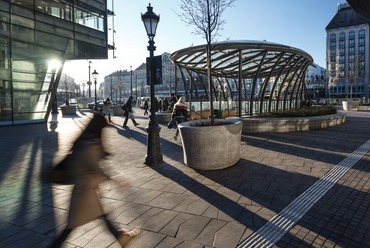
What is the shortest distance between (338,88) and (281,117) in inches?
3519

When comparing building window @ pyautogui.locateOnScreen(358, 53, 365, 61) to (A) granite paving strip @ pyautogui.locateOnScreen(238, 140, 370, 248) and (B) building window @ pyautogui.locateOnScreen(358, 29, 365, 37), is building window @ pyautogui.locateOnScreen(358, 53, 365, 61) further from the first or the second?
(A) granite paving strip @ pyautogui.locateOnScreen(238, 140, 370, 248)

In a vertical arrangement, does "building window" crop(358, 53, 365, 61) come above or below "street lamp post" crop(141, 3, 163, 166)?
above

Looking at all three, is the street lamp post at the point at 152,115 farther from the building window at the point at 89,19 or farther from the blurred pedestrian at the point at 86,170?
the building window at the point at 89,19

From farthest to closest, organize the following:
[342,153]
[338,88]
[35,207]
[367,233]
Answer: [338,88], [342,153], [35,207], [367,233]

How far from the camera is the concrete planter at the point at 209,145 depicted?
5.91 meters

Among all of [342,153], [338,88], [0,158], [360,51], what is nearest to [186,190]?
[342,153]

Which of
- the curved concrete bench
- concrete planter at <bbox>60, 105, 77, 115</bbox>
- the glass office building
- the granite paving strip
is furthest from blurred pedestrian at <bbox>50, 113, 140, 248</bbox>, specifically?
concrete planter at <bbox>60, 105, 77, 115</bbox>

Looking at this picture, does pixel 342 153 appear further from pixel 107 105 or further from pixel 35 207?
pixel 107 105

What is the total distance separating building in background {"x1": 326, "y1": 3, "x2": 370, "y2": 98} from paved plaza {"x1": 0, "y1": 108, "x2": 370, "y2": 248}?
9056 centimetres

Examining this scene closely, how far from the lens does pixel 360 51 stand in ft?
292

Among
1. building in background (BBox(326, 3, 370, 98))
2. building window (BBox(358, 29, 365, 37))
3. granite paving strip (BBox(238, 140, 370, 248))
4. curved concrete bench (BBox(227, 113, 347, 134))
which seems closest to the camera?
granite paving strip (BBox(238, 140, 370, 248))

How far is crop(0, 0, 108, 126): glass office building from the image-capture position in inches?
677

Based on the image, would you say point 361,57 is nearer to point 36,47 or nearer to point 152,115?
point 36,47

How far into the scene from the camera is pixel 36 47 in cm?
1856
